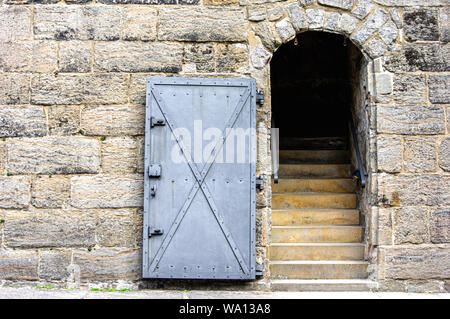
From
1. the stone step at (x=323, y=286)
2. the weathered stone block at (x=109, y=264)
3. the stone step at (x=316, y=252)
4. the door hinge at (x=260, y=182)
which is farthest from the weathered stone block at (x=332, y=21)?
the weathered stone block at (x=109, y=264)

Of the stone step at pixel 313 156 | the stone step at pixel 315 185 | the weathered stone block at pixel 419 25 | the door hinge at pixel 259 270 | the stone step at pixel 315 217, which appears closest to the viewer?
the door hinge at pixel 259 270

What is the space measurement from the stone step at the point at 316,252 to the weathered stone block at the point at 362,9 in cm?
242

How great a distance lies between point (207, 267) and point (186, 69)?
6.28 ft

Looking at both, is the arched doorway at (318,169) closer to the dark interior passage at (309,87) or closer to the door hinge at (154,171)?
the dark interior passage at (309,87)

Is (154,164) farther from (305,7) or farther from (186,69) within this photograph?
(305,7)

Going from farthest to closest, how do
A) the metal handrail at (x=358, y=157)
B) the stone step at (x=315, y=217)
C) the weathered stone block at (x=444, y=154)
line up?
the stone step at (x=315, y=217) → the metal handrail at (x=358, y=157) → the weathered stone block at (x=444, y=154)

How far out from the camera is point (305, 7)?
15.6 feet

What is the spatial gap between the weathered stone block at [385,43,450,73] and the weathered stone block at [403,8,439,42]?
3.2 inches

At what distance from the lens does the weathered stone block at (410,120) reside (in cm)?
470

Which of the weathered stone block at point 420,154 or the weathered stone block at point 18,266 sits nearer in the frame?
the weathered stone block at point 18,266

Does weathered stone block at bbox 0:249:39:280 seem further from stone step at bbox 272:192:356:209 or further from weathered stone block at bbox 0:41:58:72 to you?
stone step at bbox 272:192:356:209

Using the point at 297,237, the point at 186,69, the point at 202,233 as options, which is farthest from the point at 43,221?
the point at 297,237

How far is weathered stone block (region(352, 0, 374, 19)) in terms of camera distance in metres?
4.77

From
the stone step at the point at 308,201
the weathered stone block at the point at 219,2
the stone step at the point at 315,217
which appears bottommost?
the stone step at the point at 315,217
